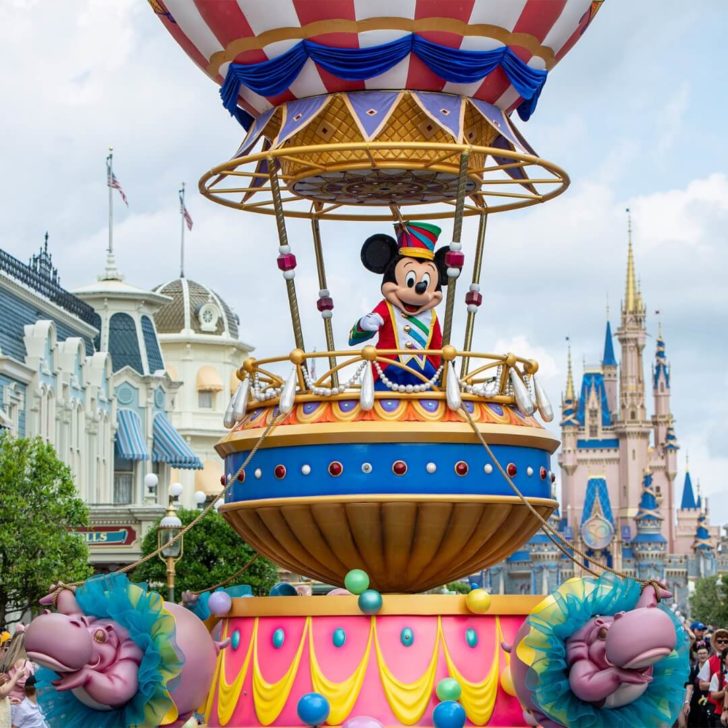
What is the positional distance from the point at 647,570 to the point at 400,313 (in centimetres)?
16559

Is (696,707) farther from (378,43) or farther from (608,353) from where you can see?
(608,353)

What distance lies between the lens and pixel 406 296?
40.7 ft

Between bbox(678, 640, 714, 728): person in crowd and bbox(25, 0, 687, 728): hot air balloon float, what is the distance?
21.7 ft

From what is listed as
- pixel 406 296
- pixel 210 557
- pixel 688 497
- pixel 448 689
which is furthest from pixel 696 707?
pixel 688 497

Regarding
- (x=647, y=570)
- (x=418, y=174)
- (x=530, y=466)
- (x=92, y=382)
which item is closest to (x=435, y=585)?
(x=530, y=466)

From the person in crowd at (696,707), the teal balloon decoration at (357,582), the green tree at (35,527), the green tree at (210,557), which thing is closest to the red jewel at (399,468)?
the teal balloon decoration at (357,582)

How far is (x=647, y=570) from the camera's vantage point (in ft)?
574

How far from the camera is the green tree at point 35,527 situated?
3431 cm

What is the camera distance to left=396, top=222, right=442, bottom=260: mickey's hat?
492 inches

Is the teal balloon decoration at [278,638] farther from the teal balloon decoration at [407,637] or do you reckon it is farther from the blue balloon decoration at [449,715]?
the blue balloon decoration at [449,715]

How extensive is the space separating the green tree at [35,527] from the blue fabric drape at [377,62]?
74.8 feet

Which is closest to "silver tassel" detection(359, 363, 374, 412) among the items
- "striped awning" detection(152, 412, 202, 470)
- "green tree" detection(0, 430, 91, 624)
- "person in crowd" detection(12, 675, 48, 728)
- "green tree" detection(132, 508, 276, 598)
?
"person in crowd" detection(12, 675, 48, 728)

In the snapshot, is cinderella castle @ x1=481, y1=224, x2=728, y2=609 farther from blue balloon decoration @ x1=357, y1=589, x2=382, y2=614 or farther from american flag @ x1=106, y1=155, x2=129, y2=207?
blue balloon decoration @ x1=357, y1=589, x2=382, y2=614

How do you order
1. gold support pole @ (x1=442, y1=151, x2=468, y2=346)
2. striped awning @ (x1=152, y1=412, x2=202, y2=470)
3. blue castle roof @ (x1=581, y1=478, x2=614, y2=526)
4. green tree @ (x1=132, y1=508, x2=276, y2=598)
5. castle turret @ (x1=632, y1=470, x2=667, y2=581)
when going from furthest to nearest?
1. blue castle roof @ (x1=581, y1=478, x2=614, y2=526)
2. castle turret @ (x1=632, y1=470, x2=667, y2=581)
3. striped awning @ (x1=152, y1=412, x2=202, y2=470)
4. green tree @ (x1=132, y1=508, x2=276, y2=598)
5. gold support pole @ (x1=442, y1=151, x2=468, y2=346)
